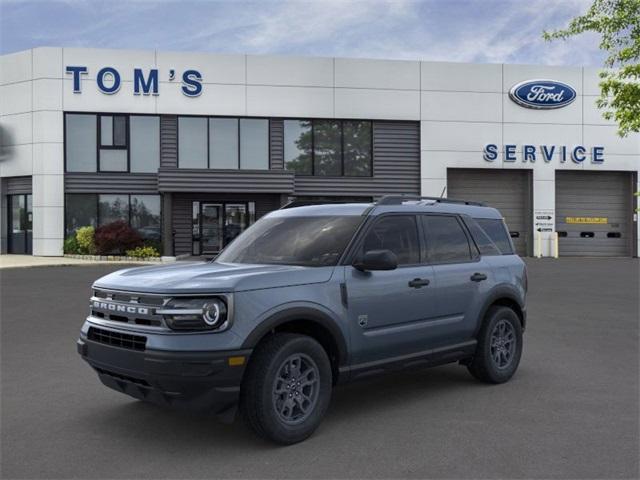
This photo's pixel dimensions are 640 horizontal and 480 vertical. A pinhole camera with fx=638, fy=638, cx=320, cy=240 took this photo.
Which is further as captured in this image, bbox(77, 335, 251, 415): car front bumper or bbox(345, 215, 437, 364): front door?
bbox(345, 215, 437, 364): front door

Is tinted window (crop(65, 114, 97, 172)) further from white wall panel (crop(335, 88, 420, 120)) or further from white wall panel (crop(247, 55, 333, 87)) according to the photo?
white wall panel (crop(335, 88, 420, 120))

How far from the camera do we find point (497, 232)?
6773 millimetres

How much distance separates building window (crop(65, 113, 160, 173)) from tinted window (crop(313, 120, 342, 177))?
22.0 feet

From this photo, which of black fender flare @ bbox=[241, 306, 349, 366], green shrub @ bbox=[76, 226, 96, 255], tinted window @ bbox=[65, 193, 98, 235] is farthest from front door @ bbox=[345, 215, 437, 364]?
tinted window @ bbox=[65, 193, 98, 235]

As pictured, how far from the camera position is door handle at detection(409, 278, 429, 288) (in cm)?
540

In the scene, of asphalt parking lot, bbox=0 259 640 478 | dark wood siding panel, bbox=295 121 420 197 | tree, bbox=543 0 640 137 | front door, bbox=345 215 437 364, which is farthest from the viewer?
dark wood siding panel, bbox=295 121 420 197

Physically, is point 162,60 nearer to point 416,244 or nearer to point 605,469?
point 416,244

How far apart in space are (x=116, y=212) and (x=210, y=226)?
391 cm

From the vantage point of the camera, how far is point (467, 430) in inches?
190

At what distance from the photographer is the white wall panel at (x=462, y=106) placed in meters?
28.3

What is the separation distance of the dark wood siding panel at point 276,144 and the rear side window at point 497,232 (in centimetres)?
2094

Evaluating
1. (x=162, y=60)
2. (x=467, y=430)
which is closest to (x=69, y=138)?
(x=162, y=60)

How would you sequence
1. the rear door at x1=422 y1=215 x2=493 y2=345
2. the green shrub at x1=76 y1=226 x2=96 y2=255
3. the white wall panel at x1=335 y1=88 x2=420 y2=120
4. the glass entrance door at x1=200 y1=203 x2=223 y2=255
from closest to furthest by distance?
1. the rear door at x1=422 y1=215 x2=493 y2=345
2. the green shrub at x1=76 y1=226 x2=96 y2=255
3. the glass entrance door at x1=200 y1=203 x2=223 y2=255
4. the white wall panel at x1=335 y1=88 x2=420 y2=120

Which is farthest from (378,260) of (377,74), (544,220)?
(544,220)
